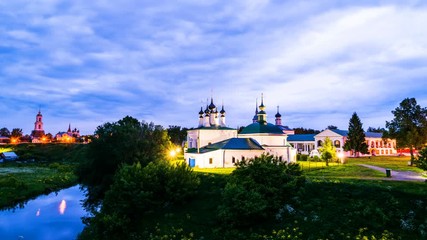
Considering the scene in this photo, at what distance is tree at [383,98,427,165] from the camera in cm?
4894

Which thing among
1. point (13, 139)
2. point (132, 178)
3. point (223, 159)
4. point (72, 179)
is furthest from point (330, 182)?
point (13, 139)

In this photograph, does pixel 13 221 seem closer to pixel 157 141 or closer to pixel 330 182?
Answer: pixel 157 141

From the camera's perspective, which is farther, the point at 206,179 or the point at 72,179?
the point at 72,179

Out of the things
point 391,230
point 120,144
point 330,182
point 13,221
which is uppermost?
point 120,144

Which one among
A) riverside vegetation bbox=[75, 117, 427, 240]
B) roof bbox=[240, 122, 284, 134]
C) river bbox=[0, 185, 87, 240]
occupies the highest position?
roof bbox=[240, 122, 284, 134]

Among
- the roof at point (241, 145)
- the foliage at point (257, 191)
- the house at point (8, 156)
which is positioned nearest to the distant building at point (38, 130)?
the house at point (8, 156)

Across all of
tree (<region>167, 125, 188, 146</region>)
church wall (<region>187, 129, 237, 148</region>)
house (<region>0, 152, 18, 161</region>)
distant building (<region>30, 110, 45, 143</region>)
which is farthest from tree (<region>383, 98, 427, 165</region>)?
distant building (<region>30, 110, 45, 143</region>)

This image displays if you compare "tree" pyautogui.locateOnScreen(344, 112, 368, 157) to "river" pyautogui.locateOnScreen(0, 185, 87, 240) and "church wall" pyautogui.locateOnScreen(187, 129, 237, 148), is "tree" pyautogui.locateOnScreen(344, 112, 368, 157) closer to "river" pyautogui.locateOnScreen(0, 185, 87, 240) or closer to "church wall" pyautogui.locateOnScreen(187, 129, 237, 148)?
"church wall" pyautogui.locateOnScreen(187, 129, 237, 148)

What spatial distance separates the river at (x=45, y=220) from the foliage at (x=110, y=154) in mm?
3001

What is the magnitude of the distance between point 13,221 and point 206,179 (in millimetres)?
19415

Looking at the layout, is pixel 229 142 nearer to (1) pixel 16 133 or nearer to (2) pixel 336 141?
(2) pixel 336 141

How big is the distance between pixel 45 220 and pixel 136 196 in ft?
48.0

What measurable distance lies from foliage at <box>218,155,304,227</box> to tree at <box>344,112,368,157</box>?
170 ft

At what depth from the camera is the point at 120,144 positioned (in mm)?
36094
